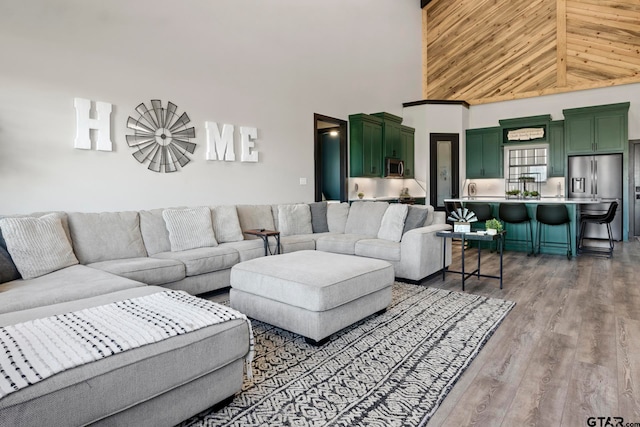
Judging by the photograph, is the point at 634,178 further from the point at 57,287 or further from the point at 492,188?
the point at 57,287

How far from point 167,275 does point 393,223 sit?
266cm

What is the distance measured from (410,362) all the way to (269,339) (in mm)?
1015

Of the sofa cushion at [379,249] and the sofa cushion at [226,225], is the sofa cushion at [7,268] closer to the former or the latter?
the sofa cushion at [226,225]

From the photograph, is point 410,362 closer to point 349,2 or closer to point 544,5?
point 349,2

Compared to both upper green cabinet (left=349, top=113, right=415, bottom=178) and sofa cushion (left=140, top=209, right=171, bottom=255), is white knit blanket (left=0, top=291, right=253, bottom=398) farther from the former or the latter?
upper green cabinet (left=349, top=113, right=415, bottom=178)

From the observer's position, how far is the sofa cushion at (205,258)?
145 inches

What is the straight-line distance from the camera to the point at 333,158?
7445 millimetres

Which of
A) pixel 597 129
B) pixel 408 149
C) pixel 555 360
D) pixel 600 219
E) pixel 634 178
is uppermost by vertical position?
pixel 597 129

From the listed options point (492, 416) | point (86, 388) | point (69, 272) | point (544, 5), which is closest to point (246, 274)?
point (69, 272)

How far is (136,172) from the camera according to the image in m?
4.25

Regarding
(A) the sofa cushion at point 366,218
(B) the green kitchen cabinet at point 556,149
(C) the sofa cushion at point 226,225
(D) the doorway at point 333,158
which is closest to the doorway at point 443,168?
(B) the green kitchen cabinet at point 556,149

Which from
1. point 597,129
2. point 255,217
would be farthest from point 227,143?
point 597,129

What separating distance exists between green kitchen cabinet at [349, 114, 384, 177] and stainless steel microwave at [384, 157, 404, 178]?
0.35 m

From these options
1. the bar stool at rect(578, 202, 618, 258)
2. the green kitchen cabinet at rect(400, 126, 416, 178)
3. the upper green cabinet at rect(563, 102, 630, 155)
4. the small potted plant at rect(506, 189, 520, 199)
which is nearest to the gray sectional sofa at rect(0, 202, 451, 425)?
the bar stool at rect(578, 202, 618, 258)
